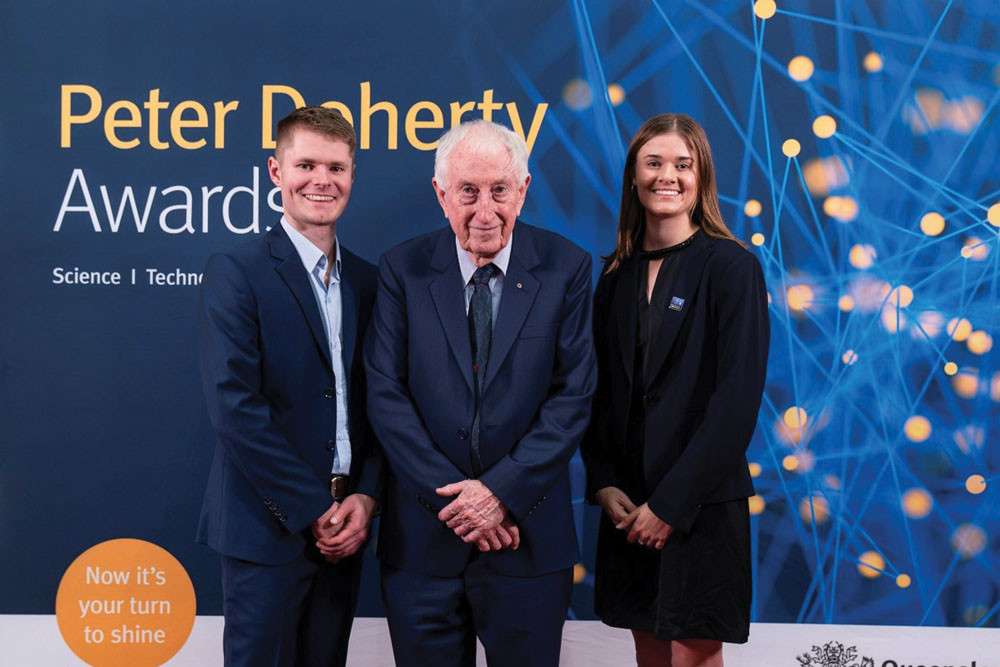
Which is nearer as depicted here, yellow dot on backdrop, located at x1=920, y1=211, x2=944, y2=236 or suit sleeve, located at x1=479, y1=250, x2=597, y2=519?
suit sleeve, located at x1=479, y1=250, x2=597, y2=519

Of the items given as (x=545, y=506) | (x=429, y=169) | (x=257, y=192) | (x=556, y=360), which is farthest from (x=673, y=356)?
(x=257, y=192)

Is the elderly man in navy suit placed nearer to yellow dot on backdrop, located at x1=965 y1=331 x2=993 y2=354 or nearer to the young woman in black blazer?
the young woman in black blazer

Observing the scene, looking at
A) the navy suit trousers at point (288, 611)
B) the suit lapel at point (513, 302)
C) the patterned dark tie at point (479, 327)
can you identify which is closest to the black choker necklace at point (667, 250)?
the suit lapel at point (513, 302)

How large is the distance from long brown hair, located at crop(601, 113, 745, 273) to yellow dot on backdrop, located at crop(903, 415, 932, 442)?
127cm

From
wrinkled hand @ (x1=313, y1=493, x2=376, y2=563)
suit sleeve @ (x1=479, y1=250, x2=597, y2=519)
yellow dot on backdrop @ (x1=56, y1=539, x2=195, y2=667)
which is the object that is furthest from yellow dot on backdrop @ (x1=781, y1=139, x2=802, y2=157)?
Result: yellow dot on backdrop @ (x1=56, y1=539, x2=195, y2=667)

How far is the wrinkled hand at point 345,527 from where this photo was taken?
221 centimetres

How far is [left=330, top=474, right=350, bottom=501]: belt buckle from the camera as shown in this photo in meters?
2.28

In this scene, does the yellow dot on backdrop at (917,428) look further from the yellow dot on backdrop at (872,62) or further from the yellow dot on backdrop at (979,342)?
the yellow dot on backdrop at (872,62)

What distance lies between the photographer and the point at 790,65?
10.0 ft

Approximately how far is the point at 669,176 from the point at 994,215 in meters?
1.58

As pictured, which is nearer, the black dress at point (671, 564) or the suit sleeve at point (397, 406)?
the suit sleeve at point (397, 406)

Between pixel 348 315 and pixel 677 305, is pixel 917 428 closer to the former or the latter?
pixel 677 305

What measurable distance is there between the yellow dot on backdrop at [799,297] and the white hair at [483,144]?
4.64ft

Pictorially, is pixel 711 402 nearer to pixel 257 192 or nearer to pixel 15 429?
pixel 257 192
